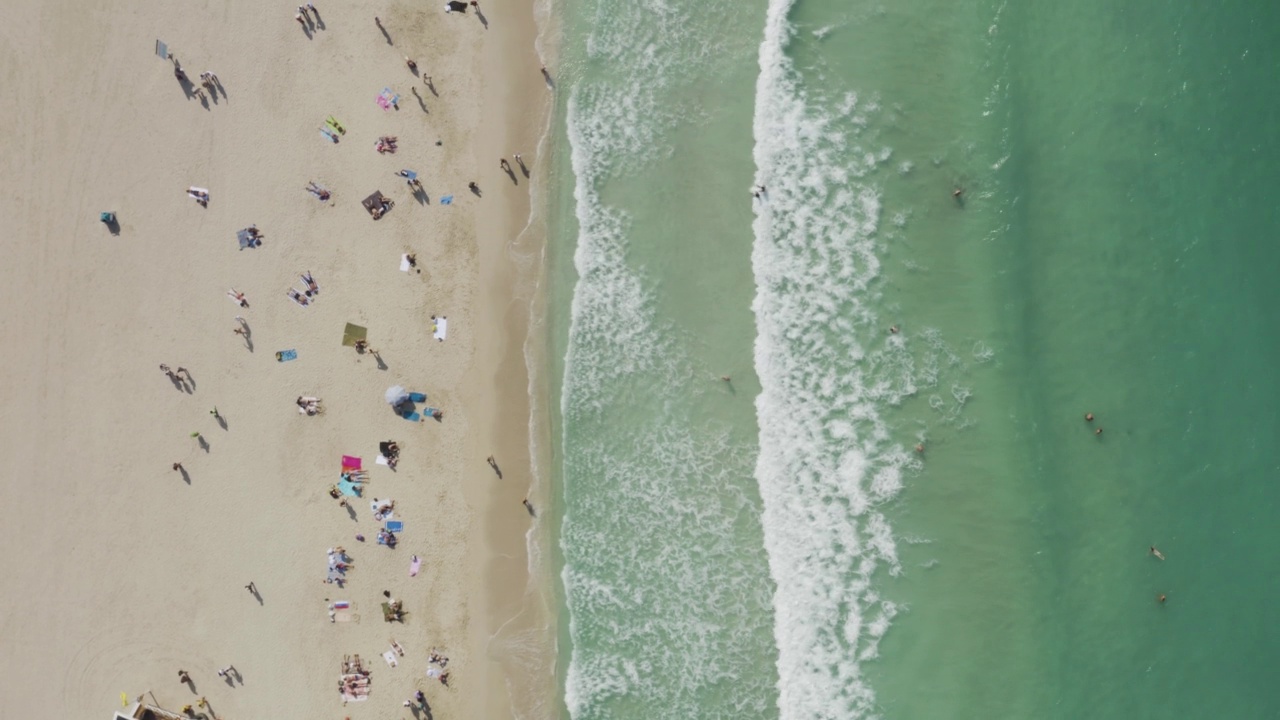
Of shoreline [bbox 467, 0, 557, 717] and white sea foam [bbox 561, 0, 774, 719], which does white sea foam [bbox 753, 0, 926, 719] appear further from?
shoreline [bbox 467, 0, 557, 717]

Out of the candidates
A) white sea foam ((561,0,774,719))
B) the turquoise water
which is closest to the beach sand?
white sea foam ((561,0,774,719))

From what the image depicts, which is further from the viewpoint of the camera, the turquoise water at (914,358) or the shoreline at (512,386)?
the shoreline at (512,386)

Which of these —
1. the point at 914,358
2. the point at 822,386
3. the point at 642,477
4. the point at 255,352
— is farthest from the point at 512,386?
the point at 914,358

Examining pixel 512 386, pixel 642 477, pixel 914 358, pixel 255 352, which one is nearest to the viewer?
pixel 642 477

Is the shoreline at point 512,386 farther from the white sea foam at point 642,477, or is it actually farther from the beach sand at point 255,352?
the white sea foam at point 642,477

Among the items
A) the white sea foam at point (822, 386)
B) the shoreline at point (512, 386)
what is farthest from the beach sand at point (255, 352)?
the white sea foam at point (822, 386)

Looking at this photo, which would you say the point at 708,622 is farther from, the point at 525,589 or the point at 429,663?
the point at 429,663

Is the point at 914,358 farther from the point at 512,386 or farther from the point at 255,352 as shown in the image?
the point at 255,352

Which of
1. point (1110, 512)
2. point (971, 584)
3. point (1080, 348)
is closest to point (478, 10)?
point (1080, 348)
